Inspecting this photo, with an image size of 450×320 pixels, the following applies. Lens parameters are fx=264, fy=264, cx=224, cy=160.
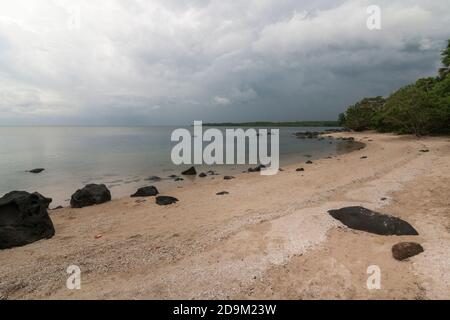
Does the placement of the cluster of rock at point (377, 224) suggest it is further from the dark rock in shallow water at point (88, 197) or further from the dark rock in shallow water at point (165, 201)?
the dark rock in shallow water at point (88, 197)

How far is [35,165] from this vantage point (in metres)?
37.2

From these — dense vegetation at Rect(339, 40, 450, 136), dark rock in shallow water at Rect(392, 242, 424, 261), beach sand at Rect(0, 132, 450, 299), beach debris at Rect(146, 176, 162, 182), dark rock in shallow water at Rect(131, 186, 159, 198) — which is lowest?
beach debris at Rect(146, 176, 162, 182)

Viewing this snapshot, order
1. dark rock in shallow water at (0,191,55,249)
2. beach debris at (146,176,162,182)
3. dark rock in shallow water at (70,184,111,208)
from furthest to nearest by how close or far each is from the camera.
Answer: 1. beach debris at (146,176,162,182)
2. dark rock in shallow water at (70,184,111,208)
3. dark rock in shallow water at (0,191,55,249)

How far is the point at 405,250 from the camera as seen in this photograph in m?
6.97

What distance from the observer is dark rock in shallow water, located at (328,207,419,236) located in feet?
27.4

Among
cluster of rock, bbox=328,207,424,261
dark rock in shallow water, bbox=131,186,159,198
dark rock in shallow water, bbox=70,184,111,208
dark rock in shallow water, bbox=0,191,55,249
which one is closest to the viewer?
cluster of rock, bbox=328,207,424,261

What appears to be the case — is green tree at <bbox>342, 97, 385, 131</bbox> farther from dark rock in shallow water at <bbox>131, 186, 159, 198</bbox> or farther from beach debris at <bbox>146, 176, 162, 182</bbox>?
dark rock in shallow water at <bbox>131, 186, 159, 198</bbox>

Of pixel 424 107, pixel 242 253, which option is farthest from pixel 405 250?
pixel 424 107

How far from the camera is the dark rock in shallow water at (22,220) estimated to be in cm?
984

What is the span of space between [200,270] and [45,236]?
755cm

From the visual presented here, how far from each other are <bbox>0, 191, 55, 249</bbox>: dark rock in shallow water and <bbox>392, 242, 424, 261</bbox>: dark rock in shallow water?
12.3m

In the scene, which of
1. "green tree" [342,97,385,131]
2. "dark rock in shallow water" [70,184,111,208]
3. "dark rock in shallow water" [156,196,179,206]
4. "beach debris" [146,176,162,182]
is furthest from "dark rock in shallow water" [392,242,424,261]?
"green tree" [342,97,385,131]
